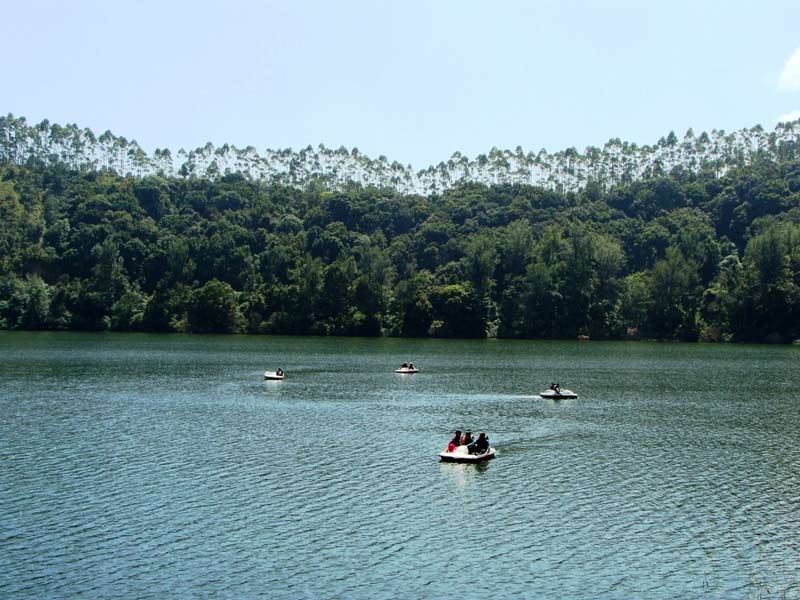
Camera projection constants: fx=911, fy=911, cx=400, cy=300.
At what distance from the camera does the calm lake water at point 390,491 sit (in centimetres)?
3269

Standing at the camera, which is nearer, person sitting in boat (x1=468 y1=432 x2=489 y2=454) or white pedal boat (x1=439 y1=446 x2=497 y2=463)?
white pedal boat (x1=439 y1=446 x2=497 y2=463)

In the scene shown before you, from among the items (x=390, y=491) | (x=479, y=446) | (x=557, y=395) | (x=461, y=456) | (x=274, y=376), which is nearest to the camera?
(x=390, y=491)

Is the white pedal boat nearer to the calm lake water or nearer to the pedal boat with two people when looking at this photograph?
the calm lake water

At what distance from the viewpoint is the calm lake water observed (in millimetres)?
32688

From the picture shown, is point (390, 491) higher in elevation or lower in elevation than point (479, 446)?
lower

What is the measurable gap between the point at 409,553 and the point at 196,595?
8.90m

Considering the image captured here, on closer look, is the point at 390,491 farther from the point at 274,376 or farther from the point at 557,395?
the point at 274,376

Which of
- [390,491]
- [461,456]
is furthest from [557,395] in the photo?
[390,491]

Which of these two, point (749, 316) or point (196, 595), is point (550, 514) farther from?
point (749, 316)

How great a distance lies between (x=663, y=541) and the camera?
37594mm

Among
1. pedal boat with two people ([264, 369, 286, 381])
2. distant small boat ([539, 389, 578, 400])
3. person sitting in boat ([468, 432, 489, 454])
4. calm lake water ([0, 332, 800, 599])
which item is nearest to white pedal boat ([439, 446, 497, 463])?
person sitting in boat ([468, 432, 489, 454])

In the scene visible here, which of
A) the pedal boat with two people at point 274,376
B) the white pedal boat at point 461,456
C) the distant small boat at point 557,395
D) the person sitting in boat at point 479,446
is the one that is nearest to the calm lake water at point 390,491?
the white pedal boat at point 461,456

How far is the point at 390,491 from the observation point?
45844mm

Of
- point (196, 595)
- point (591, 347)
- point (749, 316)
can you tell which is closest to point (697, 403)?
point (196, 595)
